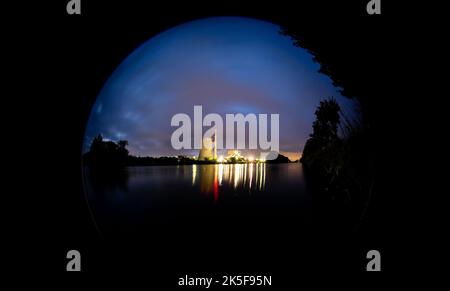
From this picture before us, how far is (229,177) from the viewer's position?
12.1 feet

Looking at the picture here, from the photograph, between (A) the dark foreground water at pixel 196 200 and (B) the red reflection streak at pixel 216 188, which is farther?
(B) the red reflection streak at pixel 216 188

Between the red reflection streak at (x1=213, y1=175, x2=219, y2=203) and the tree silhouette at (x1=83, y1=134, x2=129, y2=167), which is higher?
the tree silhouette at (x1=83, y1=134, x2=129, y2=167)

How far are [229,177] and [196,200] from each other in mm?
788

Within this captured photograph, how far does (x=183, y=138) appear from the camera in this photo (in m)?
3.16

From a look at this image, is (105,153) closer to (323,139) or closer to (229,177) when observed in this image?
(229,177)

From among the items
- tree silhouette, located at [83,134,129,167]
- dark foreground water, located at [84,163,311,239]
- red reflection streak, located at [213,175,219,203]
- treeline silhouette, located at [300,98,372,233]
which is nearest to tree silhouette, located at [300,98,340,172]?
treeline silhouette, located at [300,98,372,233]

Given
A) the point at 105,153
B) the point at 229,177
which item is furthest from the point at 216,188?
the point at 105,153

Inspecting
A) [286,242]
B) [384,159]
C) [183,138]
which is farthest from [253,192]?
[384,159]

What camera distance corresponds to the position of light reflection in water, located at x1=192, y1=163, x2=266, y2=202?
11.0ft

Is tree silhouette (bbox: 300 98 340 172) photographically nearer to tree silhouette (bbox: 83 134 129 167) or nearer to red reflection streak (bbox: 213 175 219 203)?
red reflection streak (bbox: 213 175 219 203)

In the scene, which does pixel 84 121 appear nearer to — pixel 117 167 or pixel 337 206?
pixel 117 167

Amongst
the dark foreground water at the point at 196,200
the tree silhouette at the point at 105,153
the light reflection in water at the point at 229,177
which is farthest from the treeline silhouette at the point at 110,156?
the light reflection in water at the point at 229,177

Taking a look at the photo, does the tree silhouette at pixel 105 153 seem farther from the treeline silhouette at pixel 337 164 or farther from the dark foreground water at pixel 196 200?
the treeline silhouette at pixel 337 164

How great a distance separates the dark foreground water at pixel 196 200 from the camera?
3.03m
